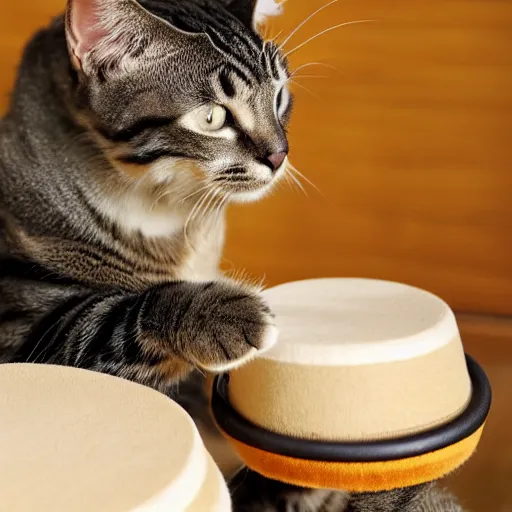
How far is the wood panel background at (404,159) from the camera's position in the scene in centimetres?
115

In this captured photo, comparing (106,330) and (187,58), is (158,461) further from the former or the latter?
(187,58)

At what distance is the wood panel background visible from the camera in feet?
3.78

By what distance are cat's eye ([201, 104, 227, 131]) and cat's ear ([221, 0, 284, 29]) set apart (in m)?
0.15

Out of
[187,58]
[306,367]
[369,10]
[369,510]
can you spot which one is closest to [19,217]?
[187,58]

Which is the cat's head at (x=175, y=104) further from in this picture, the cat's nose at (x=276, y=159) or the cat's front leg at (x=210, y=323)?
the cat's front leg at (x=210, y=323)

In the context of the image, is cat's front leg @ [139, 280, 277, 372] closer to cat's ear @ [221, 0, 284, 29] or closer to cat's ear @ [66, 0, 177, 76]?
cat's ear @ [66, 0, 177, 76]

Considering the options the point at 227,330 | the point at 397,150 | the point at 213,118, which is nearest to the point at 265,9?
the point at 213,118

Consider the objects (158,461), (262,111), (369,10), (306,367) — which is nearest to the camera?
(158,461)

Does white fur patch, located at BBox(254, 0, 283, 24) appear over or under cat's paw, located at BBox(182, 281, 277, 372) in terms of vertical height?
over

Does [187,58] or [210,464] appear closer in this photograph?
[210,464]

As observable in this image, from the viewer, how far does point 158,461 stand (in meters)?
0.51

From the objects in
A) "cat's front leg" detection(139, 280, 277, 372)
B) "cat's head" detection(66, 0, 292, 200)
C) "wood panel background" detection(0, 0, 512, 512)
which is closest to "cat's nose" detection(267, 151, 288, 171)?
"cat's head" detection(66, 0, 292, 200)

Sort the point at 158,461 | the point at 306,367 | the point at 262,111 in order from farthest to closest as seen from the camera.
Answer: the point at 262,111, the point at 306,367, the point at 158,461

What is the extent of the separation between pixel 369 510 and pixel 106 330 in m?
0.37
